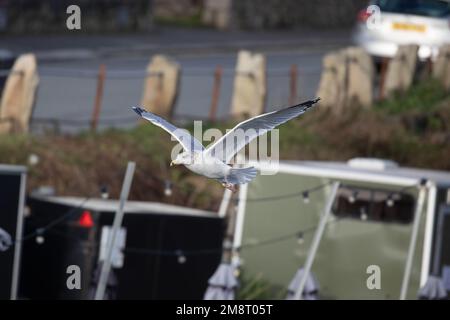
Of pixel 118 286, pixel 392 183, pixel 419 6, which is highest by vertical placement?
pixel 419 6

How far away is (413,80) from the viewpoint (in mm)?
26844

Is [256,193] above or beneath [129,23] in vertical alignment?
beneath

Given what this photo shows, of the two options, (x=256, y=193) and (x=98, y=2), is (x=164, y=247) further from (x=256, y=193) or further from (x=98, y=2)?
(x=98, y=2)

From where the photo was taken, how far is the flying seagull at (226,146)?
9258 millimetres

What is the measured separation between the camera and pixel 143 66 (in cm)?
2927

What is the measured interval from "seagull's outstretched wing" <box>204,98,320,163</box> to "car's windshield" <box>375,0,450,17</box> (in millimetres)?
17799

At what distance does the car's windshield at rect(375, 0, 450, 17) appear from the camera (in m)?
27.1

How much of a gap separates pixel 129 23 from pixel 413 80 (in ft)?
36.2

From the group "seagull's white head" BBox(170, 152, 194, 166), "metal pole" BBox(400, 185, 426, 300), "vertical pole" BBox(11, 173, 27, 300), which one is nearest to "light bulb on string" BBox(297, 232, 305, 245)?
"metal pole" BBox(400, 185, 426, 300)

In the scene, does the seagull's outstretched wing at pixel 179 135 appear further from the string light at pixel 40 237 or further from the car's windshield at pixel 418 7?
the car's windshield at pixel 418 7

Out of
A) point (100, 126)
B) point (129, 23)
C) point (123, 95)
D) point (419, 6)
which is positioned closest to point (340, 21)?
point (129, 23)

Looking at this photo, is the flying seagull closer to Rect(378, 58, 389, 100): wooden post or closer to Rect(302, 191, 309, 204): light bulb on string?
Rect(302, 191, 309, 204): light bulb on string

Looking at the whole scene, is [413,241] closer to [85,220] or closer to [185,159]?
[85,220]
